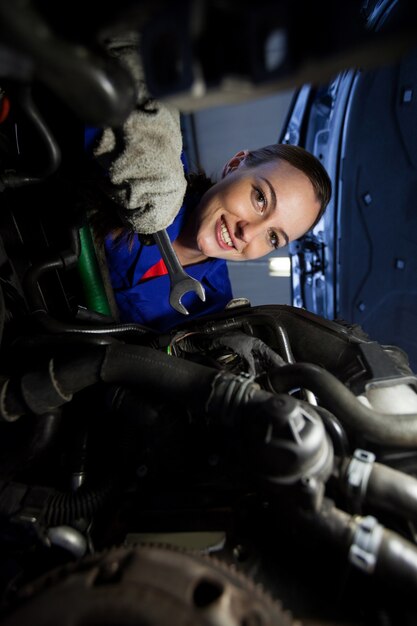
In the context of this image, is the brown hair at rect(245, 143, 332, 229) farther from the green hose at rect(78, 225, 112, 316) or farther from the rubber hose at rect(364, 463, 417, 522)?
the rubber hose at rect(364, 463, 417, 522)

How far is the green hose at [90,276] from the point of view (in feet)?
3.26

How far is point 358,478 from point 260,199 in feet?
3.03

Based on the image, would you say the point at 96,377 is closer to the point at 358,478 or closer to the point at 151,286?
the point at 358,478

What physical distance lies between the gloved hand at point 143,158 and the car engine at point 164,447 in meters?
0.13

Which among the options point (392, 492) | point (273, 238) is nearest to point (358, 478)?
point (392, 492)

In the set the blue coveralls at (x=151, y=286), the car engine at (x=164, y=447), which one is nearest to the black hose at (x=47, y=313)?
the car engine at (x=164, y=447)

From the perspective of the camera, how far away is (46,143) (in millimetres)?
669

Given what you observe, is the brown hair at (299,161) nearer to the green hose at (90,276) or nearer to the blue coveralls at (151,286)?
the blue coveralls at (151,286)

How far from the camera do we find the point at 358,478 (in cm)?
52

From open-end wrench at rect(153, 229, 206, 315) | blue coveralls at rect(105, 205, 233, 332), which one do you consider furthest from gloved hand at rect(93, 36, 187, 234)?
blue coveralls at rect(105, 205, 233, 332)

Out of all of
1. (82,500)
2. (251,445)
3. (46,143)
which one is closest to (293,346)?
(251,445)

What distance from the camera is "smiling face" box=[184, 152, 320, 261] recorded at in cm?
118

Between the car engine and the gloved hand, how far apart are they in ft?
0.44

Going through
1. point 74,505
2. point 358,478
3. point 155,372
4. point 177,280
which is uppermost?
point 177,280
